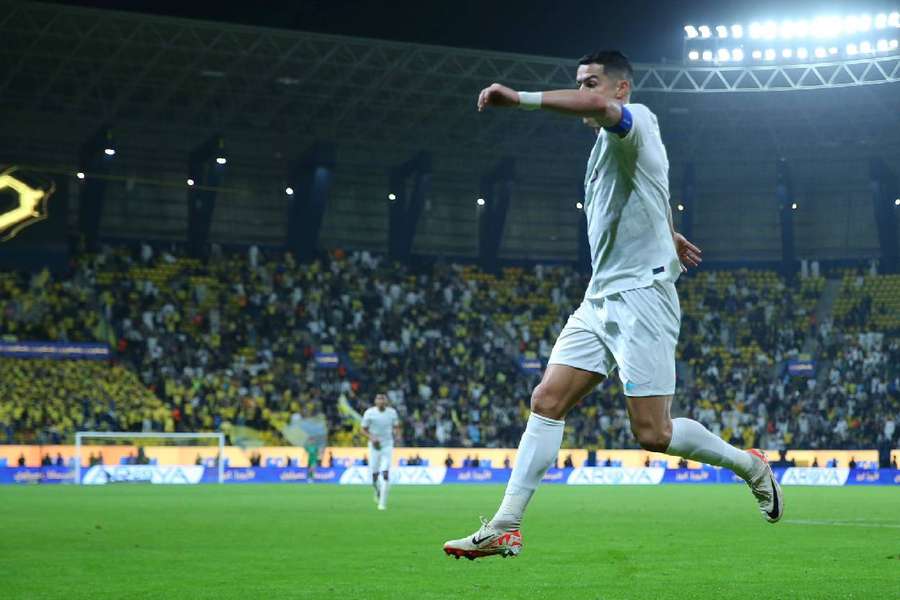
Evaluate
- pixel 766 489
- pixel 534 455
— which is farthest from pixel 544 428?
pixel 766 489

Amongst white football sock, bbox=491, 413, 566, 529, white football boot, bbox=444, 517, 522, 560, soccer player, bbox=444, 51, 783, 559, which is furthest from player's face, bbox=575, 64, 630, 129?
white football boot, bbox=444, 517, 522, 560

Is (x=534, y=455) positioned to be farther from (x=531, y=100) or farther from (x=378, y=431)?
(x=378, y=431)

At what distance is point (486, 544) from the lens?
24.2ft

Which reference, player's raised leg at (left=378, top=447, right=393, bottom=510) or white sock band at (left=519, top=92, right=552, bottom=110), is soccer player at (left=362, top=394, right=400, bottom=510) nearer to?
player's raised leg at (left=378, top=447, right=393, bottom=510)

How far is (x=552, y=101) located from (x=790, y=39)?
149 feet

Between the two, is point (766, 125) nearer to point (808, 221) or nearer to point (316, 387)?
point (808, 221)

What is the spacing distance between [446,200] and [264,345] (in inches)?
573

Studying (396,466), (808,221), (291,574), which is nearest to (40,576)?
(291,574)

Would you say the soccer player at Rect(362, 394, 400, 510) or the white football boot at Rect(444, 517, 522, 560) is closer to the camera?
the white football boot at Rect(444, 517, 522, 560)

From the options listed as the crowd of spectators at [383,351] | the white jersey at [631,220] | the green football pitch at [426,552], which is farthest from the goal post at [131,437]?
the white jersey at [631,220]

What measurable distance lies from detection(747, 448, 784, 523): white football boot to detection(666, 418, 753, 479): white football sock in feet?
0.21

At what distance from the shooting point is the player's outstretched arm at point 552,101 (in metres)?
6.53

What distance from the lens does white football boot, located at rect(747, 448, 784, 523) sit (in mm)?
8156

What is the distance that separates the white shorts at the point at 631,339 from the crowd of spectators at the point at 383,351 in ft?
111
